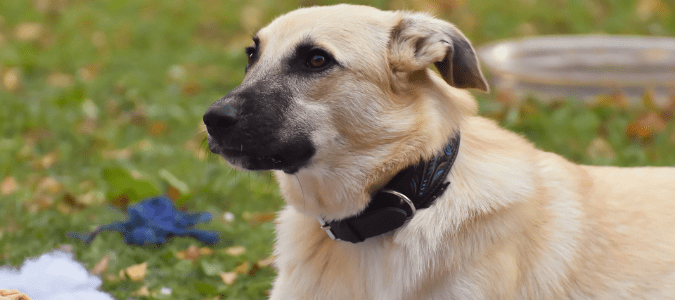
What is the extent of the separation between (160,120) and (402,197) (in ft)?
12.4

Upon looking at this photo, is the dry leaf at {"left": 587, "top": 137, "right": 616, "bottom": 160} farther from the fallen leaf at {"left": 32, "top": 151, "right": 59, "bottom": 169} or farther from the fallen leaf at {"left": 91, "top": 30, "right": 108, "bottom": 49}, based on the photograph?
the fallen leaf at {"left": 91, "top": 30, "right": 108, "bottom": 49}

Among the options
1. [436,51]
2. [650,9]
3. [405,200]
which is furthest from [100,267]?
[650,9]

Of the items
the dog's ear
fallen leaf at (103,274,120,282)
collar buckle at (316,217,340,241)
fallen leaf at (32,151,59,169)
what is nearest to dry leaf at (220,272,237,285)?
fallen leaf at (103,274,120,282)

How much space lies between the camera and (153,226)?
3.71 m

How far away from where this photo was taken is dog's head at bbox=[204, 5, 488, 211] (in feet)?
8.04

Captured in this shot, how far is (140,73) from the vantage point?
21.9 feet

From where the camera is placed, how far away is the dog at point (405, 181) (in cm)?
241

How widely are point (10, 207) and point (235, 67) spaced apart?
3375 millimetres

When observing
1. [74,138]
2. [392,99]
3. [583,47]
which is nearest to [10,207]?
[74,138]

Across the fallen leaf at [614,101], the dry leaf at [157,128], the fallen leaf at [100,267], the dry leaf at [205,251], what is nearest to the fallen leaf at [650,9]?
the fallen leaf at [614,101]

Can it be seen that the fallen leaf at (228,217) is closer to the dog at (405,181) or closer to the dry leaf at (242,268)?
A: the dry leaf at (242,268)

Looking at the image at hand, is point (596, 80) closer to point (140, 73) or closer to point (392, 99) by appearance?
point (392, 99)

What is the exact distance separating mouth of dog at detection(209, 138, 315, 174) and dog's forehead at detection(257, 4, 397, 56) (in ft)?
1.35

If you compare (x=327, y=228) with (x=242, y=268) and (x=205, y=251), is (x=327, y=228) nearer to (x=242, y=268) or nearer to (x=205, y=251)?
(x=242, y=268)
